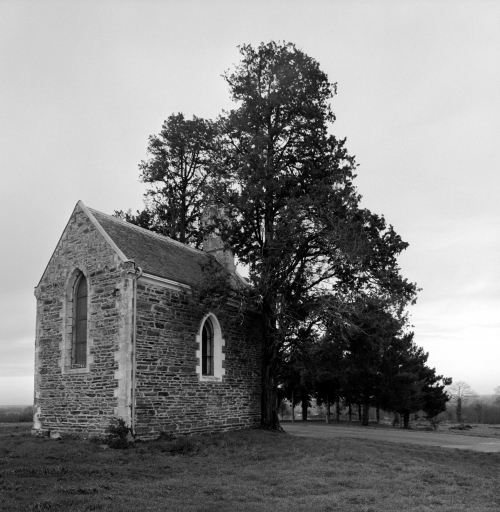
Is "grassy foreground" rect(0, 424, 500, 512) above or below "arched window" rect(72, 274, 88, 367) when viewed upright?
below

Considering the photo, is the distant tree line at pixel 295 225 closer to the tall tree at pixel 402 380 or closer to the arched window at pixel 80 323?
the arched window at pixel 80 323

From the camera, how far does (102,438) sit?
1608 centimetres

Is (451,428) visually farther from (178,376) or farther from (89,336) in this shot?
(89,336)

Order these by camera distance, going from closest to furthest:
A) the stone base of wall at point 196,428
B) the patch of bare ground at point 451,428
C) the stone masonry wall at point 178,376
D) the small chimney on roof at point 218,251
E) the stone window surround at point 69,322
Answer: the stone base of wall at point 196,428
the stone masonry wall at point 178,376
the stone window surround at point 69,322
the small chimney on roof at point 218,251
the patch of bare ground at point 451,428

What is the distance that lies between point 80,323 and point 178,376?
3849 millimetres

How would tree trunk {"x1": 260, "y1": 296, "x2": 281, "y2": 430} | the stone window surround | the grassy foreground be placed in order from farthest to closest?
1. tree trunk {"x1": 260, "y1": 296, "x2": 281, "y2": 430}
2. the stone window surround
3. the grassy foreground

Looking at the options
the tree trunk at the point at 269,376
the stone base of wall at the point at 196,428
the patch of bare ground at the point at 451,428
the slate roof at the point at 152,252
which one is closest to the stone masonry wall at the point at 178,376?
the stone base of wall at the point at 196,428

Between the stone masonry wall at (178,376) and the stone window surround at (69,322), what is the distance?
2.10 meters

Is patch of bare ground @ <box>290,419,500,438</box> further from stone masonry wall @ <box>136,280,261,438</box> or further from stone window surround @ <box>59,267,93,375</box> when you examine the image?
stone window surround @ <box>59,267,93,375</box>

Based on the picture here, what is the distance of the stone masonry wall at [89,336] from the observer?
1667cm

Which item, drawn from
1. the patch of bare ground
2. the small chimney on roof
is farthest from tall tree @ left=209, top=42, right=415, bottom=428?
the patch of bare ground

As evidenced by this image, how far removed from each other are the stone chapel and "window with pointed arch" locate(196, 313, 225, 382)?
1.5 inches

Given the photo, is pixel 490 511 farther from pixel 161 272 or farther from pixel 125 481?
pixel 161 272

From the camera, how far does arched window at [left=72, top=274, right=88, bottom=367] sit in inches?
719
